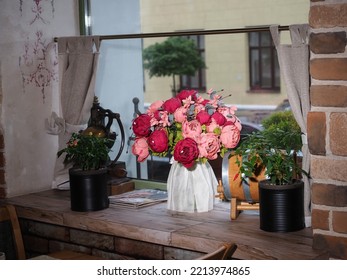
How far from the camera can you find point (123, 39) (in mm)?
4148

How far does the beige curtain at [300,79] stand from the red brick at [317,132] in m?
0.41

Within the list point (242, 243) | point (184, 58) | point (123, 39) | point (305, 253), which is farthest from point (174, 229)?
point (123, 39)

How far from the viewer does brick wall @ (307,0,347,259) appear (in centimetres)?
262

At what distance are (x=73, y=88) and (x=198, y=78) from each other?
71 cm

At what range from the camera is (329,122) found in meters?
2.65

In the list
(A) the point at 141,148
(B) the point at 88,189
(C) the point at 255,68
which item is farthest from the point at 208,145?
(B) the point at 88,189

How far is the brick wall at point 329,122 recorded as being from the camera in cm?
262

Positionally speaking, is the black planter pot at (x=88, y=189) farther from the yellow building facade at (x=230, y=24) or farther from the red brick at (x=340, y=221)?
the red brick at (x=340, y=221)

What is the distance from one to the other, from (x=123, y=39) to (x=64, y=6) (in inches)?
15.2

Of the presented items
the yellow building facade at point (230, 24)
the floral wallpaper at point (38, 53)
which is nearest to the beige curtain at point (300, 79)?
the yellow building facade at point (230, 24)

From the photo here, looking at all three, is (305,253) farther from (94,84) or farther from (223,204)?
(94,84)

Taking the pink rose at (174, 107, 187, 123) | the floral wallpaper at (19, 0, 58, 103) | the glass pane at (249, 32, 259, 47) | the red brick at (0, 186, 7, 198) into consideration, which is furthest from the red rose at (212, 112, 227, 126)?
the red brick at (0, 186, 7, 198)

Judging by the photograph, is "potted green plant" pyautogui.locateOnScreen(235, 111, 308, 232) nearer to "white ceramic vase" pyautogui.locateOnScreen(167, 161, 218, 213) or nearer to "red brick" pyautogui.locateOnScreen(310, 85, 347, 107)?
"white ceramic vase" pyautogui.locateOnScreen(167, 161, 218, 213)

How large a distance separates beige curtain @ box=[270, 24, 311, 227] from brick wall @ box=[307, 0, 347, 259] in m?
0.40
